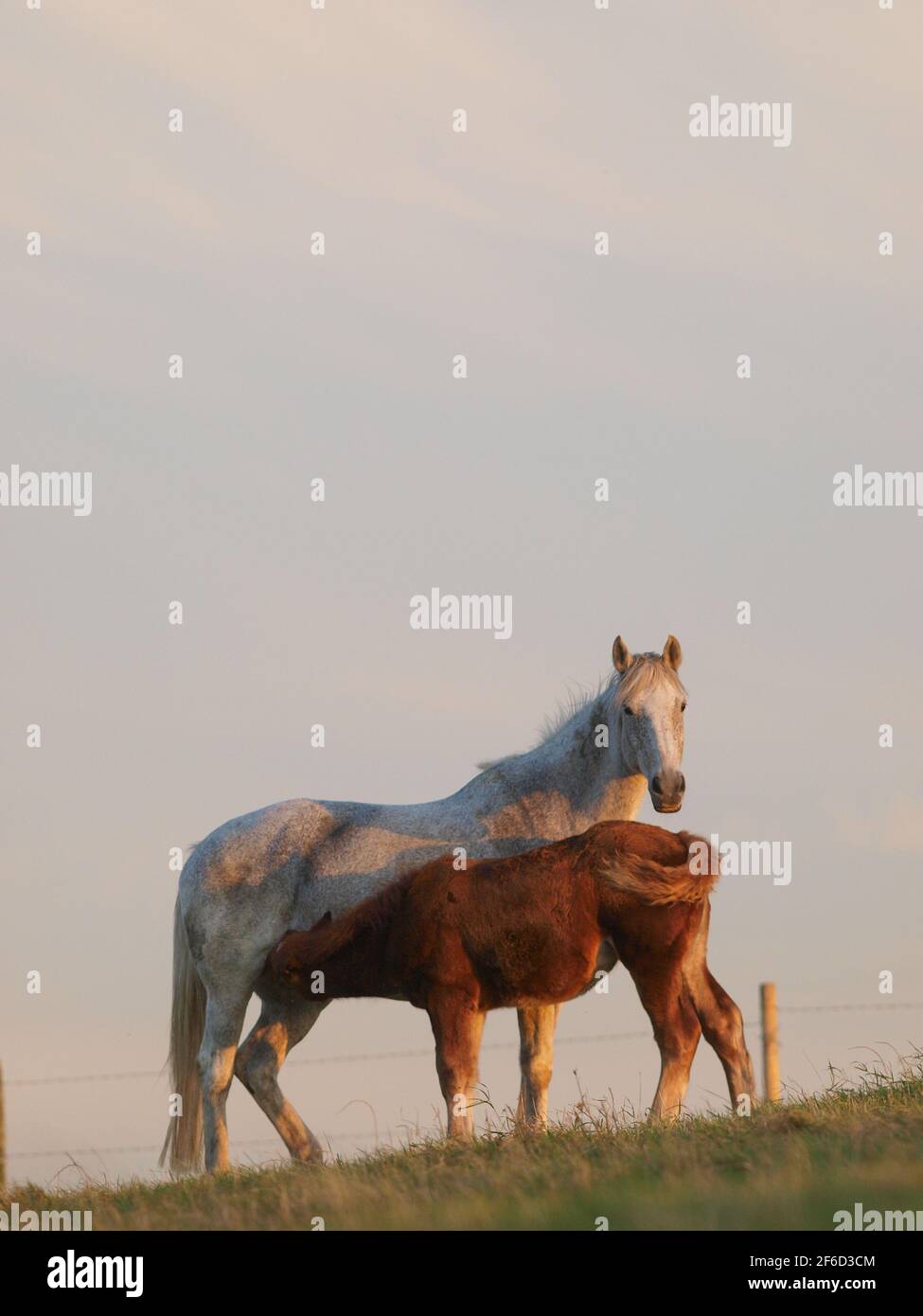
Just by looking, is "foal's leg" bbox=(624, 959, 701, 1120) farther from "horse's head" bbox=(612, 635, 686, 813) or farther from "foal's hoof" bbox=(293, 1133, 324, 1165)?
"foal's hoof" bbox=(293, 1133, 324, 1165)

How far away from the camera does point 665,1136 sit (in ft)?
31.3

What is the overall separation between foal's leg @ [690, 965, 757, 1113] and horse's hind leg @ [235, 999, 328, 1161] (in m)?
3.10

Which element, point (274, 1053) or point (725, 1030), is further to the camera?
point (274, 1053)

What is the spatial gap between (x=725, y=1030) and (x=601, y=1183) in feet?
11.3

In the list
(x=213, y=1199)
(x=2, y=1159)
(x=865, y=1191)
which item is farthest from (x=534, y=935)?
(x=2, y=1159)

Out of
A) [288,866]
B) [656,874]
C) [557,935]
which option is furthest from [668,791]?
[288,866]

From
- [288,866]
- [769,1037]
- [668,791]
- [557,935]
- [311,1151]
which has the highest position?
[668,791]

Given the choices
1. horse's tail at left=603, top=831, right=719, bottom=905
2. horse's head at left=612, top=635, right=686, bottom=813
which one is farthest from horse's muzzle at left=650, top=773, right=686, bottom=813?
horse's tail at left=603, top=831, right=719, bottom=905

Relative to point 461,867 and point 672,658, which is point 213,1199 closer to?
point 461,867

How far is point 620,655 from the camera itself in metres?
12.6

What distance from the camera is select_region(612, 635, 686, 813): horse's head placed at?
11938 mm

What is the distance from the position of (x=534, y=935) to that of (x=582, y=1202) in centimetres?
298

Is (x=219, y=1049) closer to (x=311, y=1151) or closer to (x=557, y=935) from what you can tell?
(x=311, y=1151)

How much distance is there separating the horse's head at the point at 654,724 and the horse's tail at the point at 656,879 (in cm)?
90
